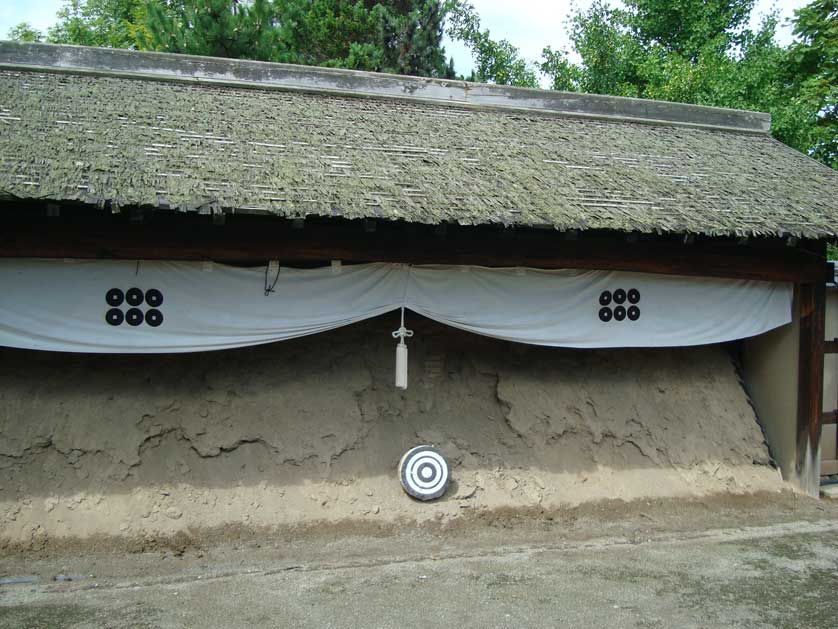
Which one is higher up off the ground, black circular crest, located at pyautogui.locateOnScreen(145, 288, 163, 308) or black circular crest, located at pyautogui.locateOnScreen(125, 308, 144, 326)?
black circular crest, located at pyautogui.locateOnScreen(145, 288, 163, 308)

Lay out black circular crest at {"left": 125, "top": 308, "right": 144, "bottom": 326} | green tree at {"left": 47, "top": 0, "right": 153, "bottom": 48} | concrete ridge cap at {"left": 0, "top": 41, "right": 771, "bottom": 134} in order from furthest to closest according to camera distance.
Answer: green tree at {"left": 47, "top": 0, "right": 153, "bottom": 48} → concrete ridge cap at {"left": 0, "top": 41, "right": 771, "bottom": 134} → black circular crest at {"left": 125, "top": 308, "right": 144, "bottom": 326}

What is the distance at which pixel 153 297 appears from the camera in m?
6.48

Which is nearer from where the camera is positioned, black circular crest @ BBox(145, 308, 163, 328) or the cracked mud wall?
black circular crest @ BBox(145, 308, 163, 328)

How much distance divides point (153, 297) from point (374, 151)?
2404mm

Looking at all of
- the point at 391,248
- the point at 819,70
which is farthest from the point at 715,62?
the point at 391,248

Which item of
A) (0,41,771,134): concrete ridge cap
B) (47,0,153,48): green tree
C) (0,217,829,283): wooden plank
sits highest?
(47,0,153,48): green tree

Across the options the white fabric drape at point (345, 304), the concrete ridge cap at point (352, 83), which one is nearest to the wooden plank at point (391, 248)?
the white fabric drape at point (345, 304)

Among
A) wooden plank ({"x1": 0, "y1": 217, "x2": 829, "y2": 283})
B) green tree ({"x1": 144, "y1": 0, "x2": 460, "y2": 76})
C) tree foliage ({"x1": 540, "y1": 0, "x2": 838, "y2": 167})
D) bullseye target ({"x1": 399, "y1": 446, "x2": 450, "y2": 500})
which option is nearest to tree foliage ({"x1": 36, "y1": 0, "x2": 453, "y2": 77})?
green tree ({"x1": 144, "y1": 0, "x2": 460, "y2": 76})

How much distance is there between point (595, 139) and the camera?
29.4ft

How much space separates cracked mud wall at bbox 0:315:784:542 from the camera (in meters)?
6.57

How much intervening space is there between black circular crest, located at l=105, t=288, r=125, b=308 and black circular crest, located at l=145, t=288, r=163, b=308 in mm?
190

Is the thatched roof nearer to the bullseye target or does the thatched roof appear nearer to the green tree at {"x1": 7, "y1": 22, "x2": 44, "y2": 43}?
the bullseye target

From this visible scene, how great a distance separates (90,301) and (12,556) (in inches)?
79.9

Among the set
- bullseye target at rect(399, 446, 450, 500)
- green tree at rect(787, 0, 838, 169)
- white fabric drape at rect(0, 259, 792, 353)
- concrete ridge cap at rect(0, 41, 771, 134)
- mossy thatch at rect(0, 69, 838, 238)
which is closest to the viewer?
mossy thatch at rect(0, 69, 838, 238)
